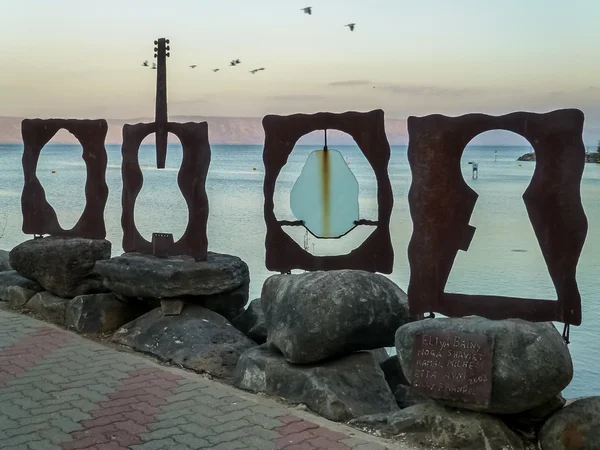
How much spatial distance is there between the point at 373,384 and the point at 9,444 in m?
2.40

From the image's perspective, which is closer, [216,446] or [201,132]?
[216,446]

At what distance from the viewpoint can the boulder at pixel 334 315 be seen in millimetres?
5355

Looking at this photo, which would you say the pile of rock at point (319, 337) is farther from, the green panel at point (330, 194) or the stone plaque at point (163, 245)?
the green panel at point (330, 194)

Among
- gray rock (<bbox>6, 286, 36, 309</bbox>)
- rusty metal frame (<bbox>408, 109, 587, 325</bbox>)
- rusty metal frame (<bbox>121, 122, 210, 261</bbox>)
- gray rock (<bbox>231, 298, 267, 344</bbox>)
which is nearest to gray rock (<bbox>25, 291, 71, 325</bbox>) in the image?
gray rock (<bbox>6, 286, 36, 309</bbox>)

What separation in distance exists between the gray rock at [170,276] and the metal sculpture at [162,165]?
161 mm

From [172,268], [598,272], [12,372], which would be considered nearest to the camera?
[12,372]

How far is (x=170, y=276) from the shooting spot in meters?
6.63

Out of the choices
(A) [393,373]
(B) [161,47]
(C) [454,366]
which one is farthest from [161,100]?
(C) [454,366]

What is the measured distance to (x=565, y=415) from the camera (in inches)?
184

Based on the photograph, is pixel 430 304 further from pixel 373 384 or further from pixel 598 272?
pixel 598 272

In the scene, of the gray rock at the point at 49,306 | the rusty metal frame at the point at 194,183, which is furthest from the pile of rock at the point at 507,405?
the gray rock at the point at 49,306

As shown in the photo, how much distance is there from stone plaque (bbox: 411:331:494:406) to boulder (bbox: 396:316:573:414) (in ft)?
0.13

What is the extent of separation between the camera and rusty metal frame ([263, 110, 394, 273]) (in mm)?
6246

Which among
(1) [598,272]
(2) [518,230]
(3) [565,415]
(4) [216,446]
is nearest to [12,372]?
(4) [216,446]
